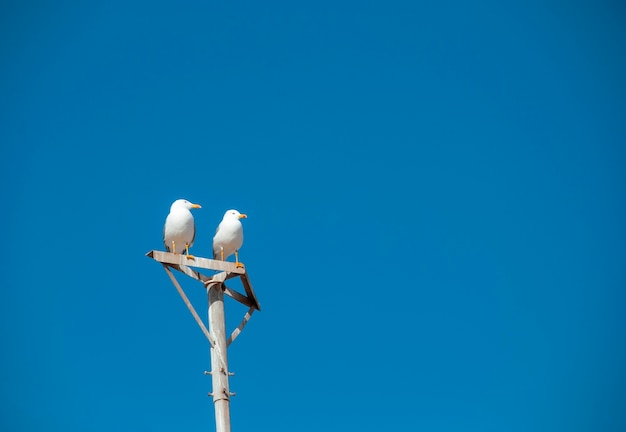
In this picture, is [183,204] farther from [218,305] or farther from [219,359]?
[219,359]

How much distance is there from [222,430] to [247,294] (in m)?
2.73

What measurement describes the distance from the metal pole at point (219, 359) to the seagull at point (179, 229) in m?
1.77

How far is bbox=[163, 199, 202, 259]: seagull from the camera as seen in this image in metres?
16.5

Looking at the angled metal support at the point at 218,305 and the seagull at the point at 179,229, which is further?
the seagull at the point at 179,229

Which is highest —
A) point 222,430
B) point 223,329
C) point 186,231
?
point 186,231

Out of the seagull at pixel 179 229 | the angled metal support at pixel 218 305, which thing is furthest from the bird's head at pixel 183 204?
the angled metal support at pixel 218 305

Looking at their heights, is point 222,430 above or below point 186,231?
below

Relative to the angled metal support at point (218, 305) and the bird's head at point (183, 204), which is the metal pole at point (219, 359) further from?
the bird's head at point (183, 204)

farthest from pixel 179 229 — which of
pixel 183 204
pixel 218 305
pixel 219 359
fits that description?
pixel 219 359

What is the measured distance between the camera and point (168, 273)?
48.1 feet

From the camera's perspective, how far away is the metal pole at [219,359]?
1377 centimetres

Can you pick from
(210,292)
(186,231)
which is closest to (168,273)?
(210,292)

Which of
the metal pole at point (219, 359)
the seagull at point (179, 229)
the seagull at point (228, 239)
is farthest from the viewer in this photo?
the seagull at point (228, 239)

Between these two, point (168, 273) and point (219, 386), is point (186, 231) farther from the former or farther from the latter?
point (219, 386)
